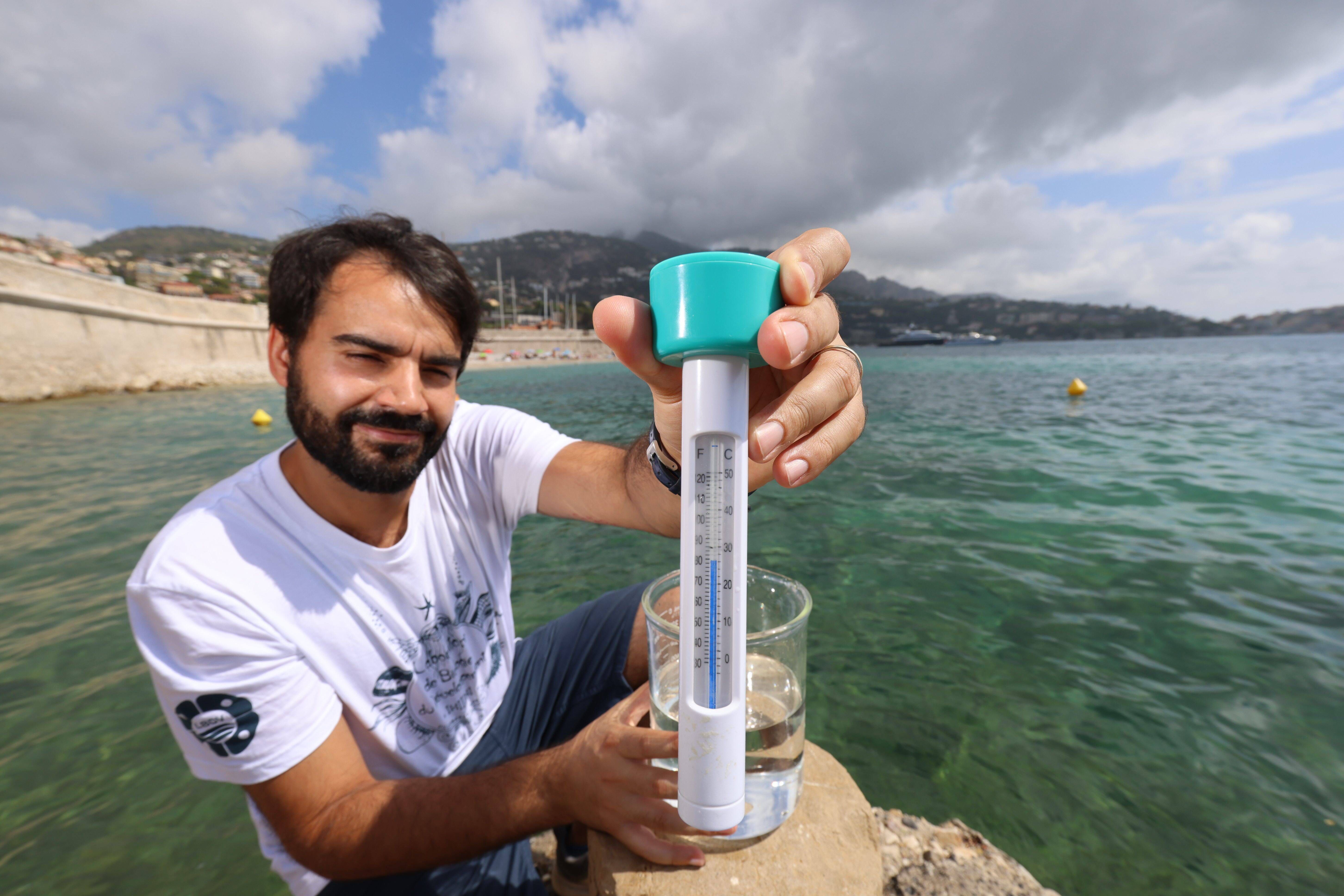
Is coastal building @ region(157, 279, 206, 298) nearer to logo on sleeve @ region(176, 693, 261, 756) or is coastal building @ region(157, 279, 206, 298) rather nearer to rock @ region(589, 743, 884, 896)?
logo on sleeve @ region(176, 693, 261, 756)

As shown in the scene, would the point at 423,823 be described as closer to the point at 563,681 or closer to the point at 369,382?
the point at 563,681

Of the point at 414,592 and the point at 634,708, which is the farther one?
the point at 414,592

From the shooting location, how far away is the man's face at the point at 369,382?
2.29 metres

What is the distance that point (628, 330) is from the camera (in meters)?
1.22

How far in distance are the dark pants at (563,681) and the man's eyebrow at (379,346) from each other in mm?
1550

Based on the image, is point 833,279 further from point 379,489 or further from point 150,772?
point 150,772

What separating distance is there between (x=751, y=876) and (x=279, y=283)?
122 inches

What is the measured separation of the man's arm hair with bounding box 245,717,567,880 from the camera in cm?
170

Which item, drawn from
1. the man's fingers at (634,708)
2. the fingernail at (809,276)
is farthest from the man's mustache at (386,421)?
the fingernail at (809,276)

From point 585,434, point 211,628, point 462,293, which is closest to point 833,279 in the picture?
point 462,293

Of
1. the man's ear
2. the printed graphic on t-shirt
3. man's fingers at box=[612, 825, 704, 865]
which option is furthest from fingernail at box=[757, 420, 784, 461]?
the man's ear

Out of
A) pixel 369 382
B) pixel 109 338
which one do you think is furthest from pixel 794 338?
pixel 109 338

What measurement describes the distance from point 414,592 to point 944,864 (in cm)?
240

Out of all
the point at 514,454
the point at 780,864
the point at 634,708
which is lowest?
the point at 780,864
